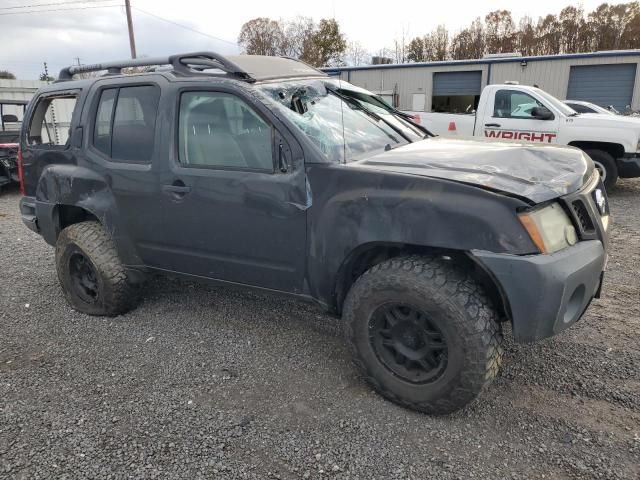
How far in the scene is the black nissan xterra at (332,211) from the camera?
2387 mm

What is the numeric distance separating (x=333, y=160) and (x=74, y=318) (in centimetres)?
270

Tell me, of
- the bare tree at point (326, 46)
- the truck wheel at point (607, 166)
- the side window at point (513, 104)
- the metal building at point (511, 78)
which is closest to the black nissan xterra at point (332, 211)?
the side window at point (513, 104)

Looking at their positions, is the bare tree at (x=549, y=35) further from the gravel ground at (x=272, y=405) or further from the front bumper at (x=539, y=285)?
the front bumper at (x=539, y=285)

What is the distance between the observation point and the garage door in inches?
800

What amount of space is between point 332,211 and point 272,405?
1.17 m

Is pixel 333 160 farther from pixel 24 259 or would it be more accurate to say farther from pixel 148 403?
pixel 24 259

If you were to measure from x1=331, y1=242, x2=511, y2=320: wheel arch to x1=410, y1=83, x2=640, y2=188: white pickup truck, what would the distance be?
20.1 feet

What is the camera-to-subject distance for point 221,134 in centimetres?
319

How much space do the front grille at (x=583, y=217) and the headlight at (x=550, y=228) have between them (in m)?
0.10

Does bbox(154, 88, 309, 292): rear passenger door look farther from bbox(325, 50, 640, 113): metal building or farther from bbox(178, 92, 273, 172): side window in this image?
bbox(325, 50, 640, 113): metal building

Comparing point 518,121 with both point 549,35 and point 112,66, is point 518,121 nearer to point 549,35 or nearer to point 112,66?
point 112,66

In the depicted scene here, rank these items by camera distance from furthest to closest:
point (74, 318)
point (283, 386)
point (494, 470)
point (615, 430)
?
point (74, 318) < point (283, 386) < point (615, 430) < point (494, 470)

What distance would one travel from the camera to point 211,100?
126 inches

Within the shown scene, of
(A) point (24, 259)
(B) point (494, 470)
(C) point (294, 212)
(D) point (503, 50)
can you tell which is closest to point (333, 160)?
(C) point (294, 212)
